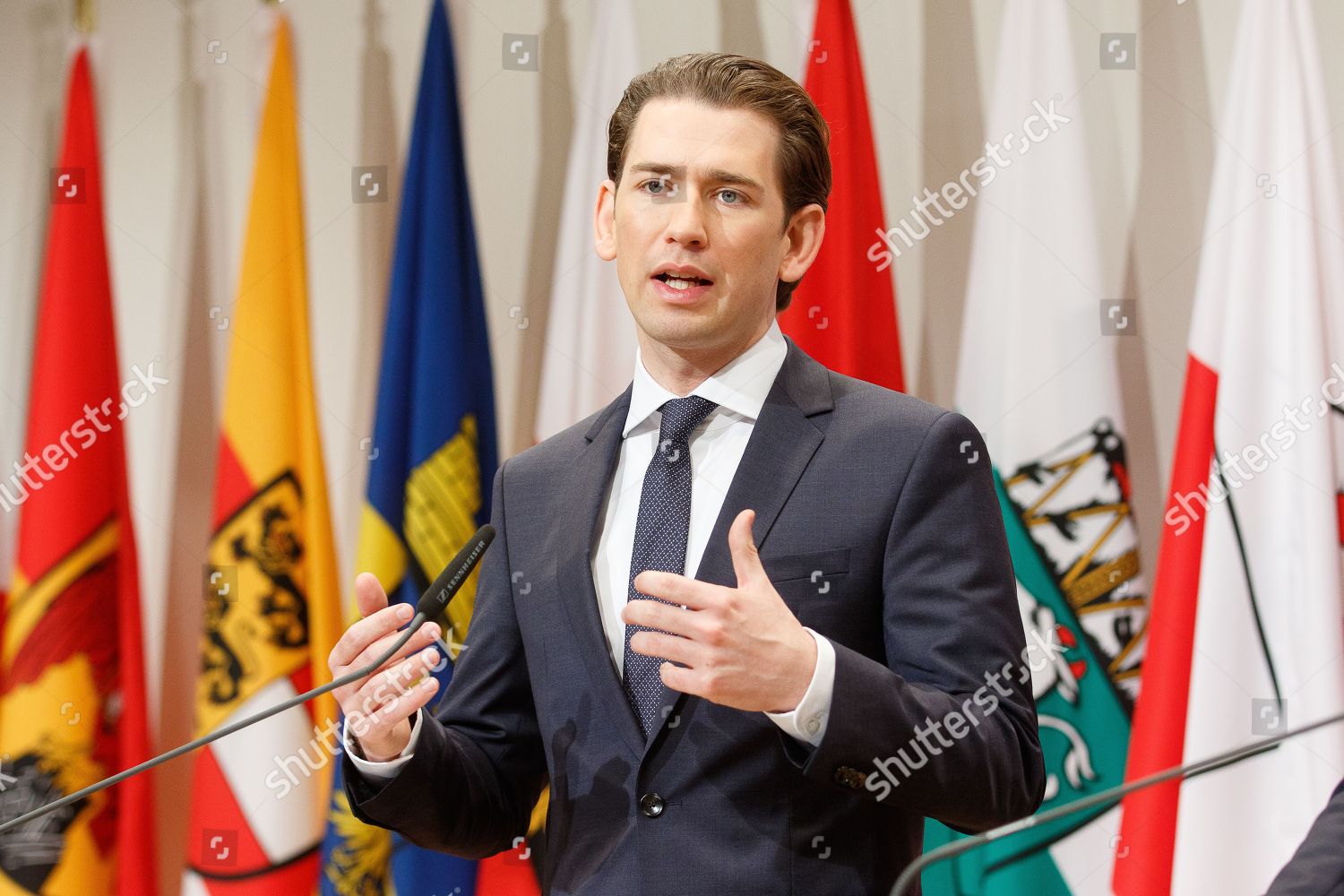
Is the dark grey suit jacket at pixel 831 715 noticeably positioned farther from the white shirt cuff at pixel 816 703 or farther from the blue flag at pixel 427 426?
the blue flag at pixel 427 426

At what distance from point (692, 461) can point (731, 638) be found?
447 millimetres

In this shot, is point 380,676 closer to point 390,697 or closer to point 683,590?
point 390,697

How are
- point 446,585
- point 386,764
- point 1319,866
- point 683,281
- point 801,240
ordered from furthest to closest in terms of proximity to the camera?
1. point 801,240
2. point 683,281
3. point 386,764
4. point 446,585
5. point 1319,866

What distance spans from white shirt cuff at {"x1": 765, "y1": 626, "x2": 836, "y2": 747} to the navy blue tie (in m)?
0.21

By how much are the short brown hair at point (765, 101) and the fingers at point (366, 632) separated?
0.68 m

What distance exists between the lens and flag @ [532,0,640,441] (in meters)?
2.97

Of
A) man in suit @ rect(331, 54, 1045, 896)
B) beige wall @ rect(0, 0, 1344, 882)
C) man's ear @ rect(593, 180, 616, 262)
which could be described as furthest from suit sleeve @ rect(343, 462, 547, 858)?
beige wall @ rect(0, 0, 1344, 882)

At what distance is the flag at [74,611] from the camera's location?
9.21 feet

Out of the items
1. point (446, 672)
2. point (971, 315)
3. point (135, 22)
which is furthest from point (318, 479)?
point (971, 315)

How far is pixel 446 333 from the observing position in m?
2.92

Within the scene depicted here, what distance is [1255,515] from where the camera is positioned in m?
2.68

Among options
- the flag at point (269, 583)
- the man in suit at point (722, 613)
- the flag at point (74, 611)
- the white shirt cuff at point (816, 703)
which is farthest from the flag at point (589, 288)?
the white shirt cuff at point (816, 703)

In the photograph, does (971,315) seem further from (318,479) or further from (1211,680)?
(318,479)

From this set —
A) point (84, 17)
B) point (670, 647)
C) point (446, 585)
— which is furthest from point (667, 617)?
point (84, 17)
